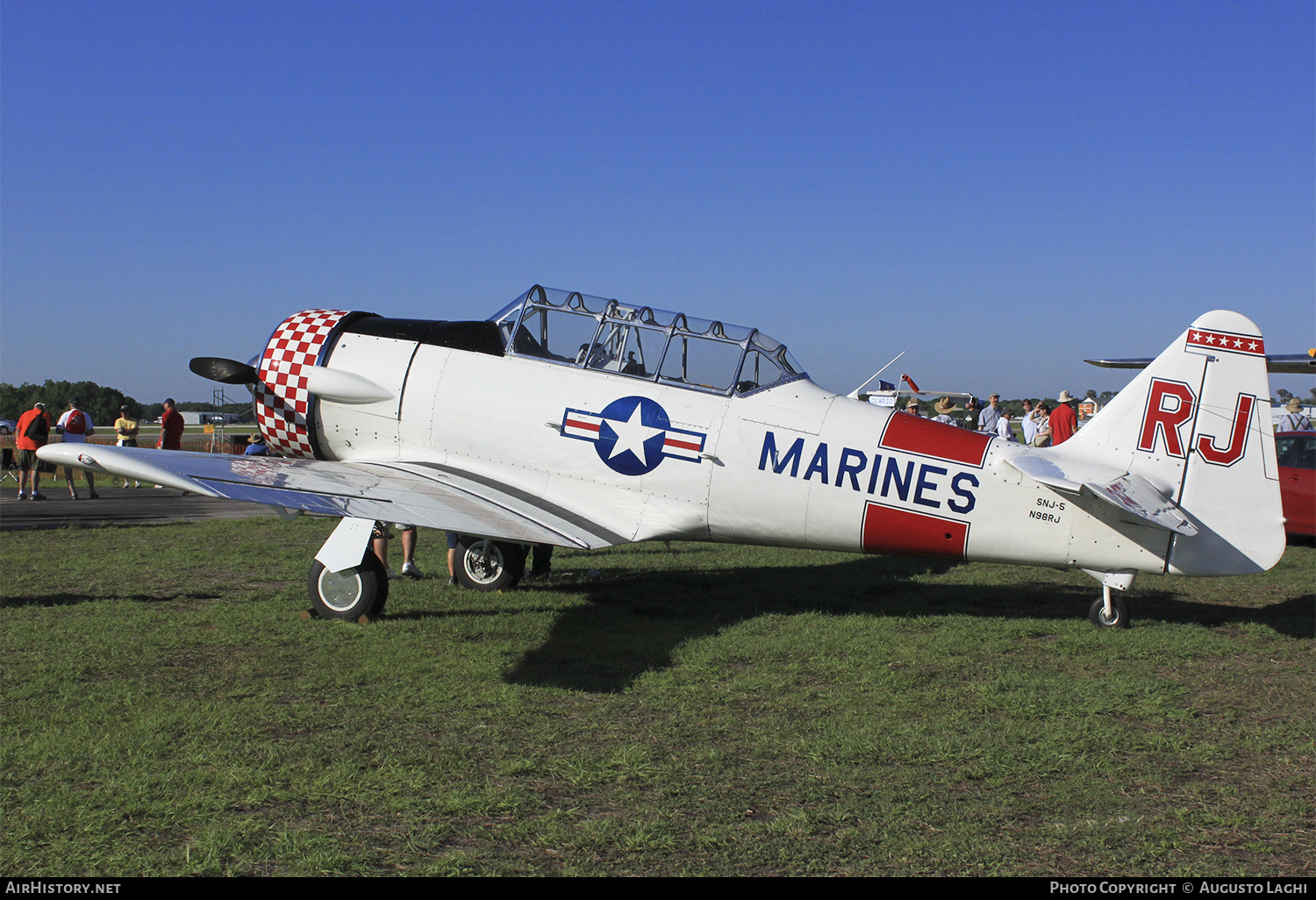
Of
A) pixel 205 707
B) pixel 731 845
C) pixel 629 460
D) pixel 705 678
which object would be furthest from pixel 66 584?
pixel 731 845

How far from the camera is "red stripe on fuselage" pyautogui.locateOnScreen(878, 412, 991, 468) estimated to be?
660 centimetres

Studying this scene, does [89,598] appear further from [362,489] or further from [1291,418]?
[1291,418]

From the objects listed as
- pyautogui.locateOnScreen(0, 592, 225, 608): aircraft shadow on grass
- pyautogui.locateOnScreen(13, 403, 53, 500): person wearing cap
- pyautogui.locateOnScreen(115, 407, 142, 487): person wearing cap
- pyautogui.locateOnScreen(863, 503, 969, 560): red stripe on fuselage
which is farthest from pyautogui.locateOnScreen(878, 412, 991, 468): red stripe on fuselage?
pyautogui.locateOnScreen(115, 407, 142, 487): person wearing cap

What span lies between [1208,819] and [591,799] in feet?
7.91

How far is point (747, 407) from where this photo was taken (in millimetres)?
7004

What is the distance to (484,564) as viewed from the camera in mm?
8172

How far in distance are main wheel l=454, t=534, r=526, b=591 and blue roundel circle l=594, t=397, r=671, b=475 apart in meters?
1.65

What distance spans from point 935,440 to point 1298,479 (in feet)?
27.0

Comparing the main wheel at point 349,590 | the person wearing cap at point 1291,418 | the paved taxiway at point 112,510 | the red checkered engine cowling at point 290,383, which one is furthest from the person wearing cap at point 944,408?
the paved taxiway at point 112,510

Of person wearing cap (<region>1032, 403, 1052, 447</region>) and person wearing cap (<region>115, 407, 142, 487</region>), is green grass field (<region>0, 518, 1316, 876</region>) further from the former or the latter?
person wearing cap (<region>115, 407, 142, 487</region>)

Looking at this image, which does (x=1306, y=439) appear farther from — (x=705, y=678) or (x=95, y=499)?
(x=95, y=499)

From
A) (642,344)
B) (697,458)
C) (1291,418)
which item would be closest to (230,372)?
(642,344)

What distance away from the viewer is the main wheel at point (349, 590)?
6598 mm

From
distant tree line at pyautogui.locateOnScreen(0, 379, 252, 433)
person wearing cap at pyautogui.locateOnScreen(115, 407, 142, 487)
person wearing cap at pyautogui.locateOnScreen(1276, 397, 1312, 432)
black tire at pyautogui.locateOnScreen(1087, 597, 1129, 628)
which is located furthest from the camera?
distant tree line at pyautogui.locateOnScreen(0, 379, 252, 433)
